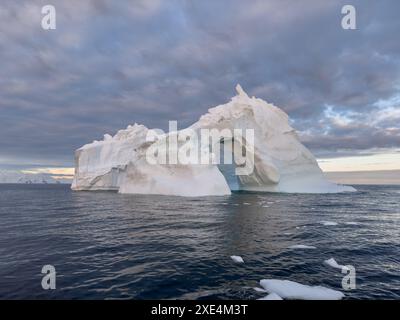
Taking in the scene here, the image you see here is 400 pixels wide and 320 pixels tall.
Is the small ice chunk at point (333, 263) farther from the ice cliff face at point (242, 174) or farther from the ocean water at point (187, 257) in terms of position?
the ice cliff face at point (242, 174)

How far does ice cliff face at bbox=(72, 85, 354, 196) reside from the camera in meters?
37.4

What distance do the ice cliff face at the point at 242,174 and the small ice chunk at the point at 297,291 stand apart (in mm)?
28822

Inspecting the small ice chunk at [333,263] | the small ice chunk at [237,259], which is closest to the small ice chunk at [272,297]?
the small ice chunk at [237,259]

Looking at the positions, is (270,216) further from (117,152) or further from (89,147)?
(89,147)

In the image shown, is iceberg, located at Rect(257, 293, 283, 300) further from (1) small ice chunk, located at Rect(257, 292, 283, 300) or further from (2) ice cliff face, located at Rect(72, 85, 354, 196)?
(2) ice cliff face, located at Rect(72, 85, 354, 196)

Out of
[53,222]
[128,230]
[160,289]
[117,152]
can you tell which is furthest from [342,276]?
[117,152]

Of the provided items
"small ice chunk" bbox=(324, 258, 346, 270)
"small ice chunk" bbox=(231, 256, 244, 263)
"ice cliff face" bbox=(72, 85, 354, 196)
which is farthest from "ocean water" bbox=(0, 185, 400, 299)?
"ice cliff face" bbox=(72, 85, 354, 196)

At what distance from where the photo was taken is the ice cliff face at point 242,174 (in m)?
37.4

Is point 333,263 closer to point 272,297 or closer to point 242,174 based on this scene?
point 272,297

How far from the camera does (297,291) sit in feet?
22.8
